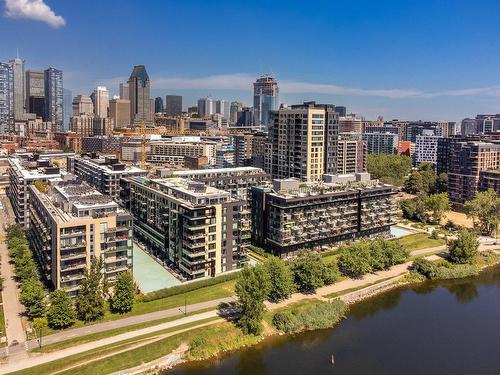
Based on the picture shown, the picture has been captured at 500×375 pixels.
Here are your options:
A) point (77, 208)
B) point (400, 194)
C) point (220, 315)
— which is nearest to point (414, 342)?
point (220, 315)

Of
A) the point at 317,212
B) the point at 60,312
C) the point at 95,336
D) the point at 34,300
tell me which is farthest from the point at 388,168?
the point at 34,300

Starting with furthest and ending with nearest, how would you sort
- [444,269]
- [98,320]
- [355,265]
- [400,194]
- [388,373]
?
[400,194] < [444,269] < [355,265] < [98,320] < [388,373]

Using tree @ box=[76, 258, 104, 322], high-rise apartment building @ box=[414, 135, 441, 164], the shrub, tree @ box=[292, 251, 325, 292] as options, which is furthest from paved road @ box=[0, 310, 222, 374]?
high-rise apartment building @ box=[414, 135, 441, 164]

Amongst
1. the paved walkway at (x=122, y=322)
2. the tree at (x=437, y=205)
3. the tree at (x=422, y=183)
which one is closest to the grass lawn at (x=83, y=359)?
the paved walkway at (x=122, y=322)

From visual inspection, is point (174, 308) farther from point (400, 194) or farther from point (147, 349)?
point (400, 194)

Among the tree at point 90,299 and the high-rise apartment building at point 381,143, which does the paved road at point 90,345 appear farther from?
the high-rise apartment building at point 381,143

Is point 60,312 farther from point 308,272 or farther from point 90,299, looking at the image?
point 308,272
